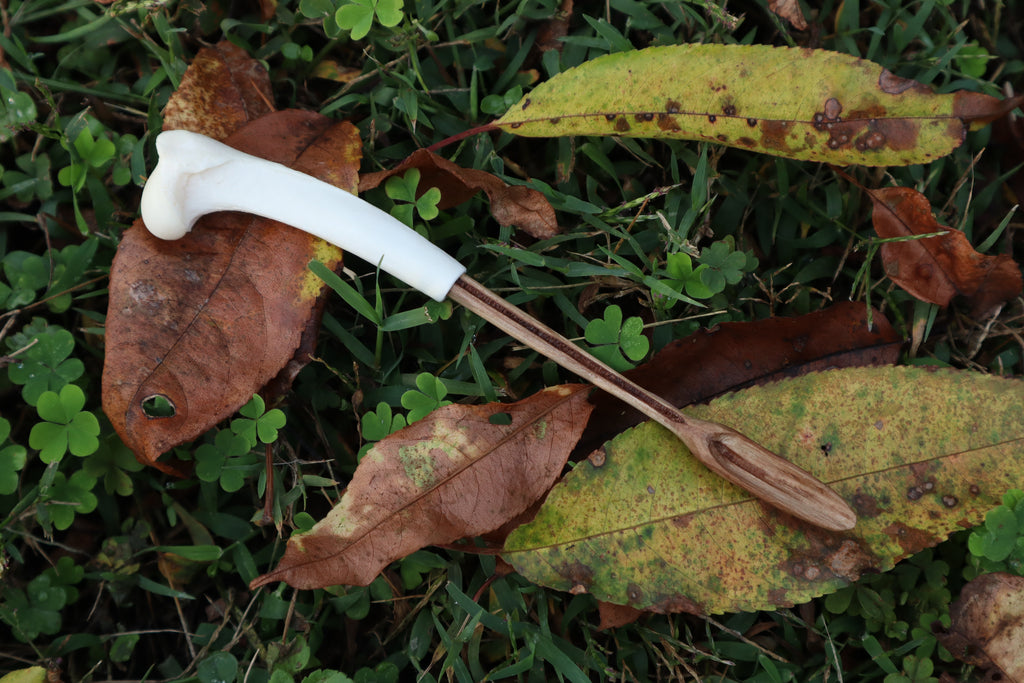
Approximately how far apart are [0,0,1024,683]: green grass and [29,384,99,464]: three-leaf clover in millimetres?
11

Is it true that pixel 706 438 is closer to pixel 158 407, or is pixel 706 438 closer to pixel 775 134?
pixel 775 134

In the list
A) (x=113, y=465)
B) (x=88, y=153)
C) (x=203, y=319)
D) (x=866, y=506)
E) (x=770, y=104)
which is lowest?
(x=113, y=465)

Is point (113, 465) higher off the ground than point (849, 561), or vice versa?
point (849, 561)

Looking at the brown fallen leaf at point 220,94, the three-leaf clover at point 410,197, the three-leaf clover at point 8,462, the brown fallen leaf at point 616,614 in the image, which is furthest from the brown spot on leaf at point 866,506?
the three-leaf clover at point 8,462

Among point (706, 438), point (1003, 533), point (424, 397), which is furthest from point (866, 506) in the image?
point (424, 397)

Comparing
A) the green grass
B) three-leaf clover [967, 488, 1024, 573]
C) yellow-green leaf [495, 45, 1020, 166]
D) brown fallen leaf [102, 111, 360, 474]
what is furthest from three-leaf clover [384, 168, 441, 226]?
three-leaf clover [967, 488, 1024, 573]

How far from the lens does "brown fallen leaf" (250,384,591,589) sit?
82.9 inches

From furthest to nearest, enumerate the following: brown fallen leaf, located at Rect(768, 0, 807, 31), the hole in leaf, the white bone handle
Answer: brown fallen leaf, located at Rect(768, 0, 807, 31), the hole in leaf, the white bone handle

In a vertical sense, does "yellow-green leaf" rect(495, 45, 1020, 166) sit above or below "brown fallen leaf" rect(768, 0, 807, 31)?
below

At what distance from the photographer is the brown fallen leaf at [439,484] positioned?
211cm

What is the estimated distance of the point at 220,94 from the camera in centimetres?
251

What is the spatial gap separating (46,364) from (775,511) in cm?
232

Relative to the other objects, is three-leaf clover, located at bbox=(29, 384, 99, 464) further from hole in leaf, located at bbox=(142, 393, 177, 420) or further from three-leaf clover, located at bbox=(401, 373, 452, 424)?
three-leaf clover, located at bbox=(401, 373, 452, 424)

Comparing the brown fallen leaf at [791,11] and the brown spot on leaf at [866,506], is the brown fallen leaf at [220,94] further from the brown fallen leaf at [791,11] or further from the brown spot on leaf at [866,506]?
the brown spot on leaf at [866,506]
